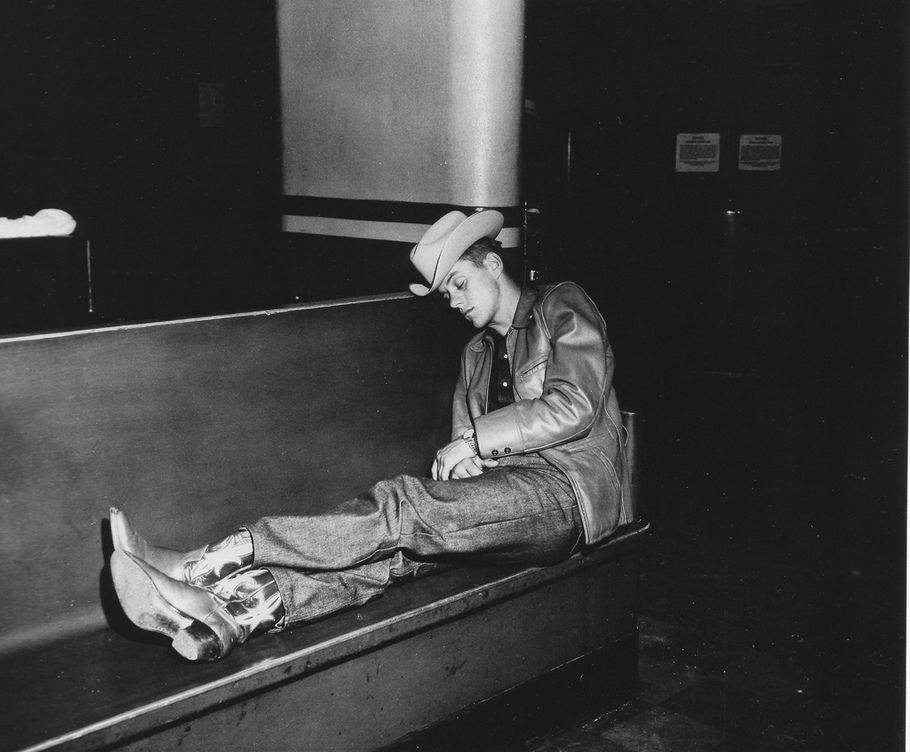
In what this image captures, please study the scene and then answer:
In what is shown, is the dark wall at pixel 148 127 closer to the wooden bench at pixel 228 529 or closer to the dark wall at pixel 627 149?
the dark wall at pixel 627 149

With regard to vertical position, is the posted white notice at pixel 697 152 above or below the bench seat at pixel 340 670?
above

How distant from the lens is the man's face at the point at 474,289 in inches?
118

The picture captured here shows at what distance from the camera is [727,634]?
134 inches

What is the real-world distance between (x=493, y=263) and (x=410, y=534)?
3.22 ft

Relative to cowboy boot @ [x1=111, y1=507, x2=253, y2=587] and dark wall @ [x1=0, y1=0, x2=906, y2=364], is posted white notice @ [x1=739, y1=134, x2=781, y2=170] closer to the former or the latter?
dark wall @ [x1=0, y1=0, x2=906, y2=364]

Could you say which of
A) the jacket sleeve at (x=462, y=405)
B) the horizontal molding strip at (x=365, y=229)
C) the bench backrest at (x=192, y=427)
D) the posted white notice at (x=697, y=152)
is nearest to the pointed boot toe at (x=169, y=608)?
the bench backrest at (x=192, y=427)

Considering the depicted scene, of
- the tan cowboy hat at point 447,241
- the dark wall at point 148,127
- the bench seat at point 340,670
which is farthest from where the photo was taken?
the dark wall at point 148,127

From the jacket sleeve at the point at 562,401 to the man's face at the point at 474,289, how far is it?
24 cm

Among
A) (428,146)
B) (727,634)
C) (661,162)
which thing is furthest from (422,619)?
(661,162)

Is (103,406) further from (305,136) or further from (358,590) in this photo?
(305,136)

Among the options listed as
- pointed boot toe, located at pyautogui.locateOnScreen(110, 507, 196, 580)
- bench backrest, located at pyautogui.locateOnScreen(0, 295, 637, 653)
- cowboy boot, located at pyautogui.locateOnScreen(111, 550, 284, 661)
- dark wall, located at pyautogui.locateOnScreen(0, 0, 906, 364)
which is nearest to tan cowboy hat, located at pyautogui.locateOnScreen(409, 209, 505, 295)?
bench backrest, located at pyautogui.locateOnScreen(0, 295, 637, 653)

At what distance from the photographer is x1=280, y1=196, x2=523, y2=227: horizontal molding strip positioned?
376 centimetres

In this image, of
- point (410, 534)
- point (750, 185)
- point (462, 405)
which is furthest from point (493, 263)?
point (750, 185)

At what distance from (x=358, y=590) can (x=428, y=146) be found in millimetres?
2096
